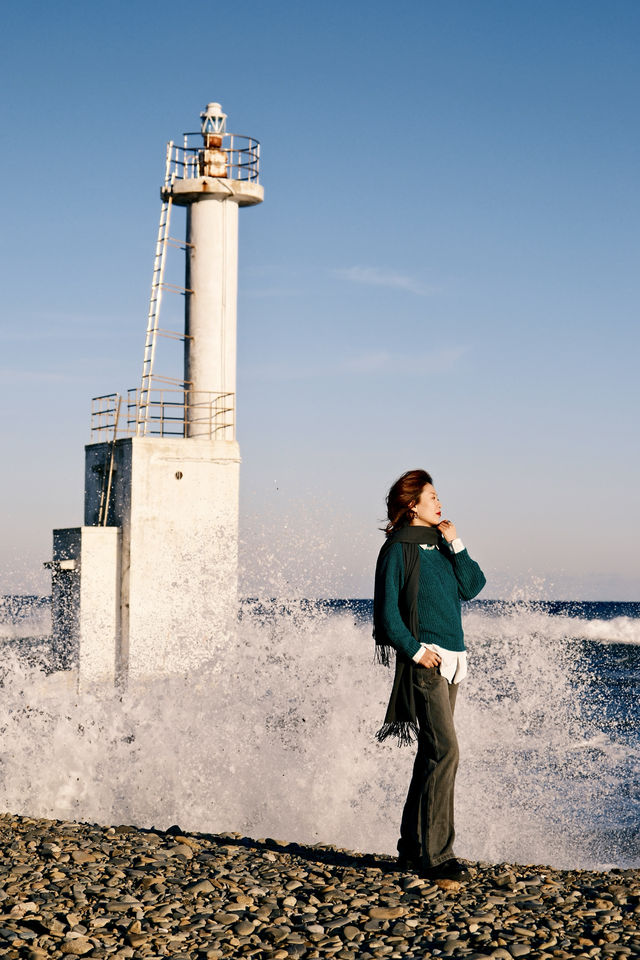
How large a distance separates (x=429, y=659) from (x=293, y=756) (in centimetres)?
547

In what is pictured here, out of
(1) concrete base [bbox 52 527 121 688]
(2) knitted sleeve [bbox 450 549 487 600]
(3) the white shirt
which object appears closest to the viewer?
(3) the white shirt

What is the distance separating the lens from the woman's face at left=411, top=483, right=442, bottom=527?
517 centimetres

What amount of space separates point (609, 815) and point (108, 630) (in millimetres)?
8744

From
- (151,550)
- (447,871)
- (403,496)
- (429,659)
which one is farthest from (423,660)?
(151,550)

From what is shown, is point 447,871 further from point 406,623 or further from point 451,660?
point 406,623

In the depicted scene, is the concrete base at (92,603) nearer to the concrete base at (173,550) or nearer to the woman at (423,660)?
the concrete base at (173,550)

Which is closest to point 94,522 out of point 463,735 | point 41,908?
point 463,735

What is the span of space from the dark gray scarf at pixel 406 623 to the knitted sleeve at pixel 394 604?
→ 0.08 ft

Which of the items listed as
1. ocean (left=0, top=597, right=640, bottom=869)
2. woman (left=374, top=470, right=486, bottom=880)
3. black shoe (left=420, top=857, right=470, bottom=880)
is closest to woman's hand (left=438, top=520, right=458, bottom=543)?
woman (left=374, top=470, right=486, bottom=880)

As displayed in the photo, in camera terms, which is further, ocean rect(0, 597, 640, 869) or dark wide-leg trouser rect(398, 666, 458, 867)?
ocean rect(0, 597, 640, 869)

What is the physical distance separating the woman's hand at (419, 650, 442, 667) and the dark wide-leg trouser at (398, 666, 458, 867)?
6cm

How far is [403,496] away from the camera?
518cm

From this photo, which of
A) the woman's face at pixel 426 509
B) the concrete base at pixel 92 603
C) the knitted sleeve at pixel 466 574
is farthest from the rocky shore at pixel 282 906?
the concrete base at pixel 92 603

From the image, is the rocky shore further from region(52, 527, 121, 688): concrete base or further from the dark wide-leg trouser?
region(52, 527, 121, 688): concrete base
